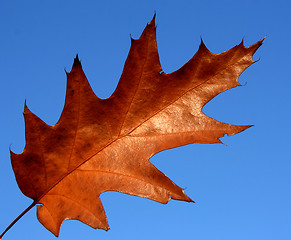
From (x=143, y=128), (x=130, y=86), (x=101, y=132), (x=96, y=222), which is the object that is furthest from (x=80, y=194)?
(x=130, y=86)

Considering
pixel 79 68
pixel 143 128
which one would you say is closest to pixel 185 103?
pixel 143 128

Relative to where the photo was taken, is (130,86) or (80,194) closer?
(80,194)

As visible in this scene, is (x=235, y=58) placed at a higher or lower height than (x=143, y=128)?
higher

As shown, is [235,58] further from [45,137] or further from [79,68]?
[45,137]

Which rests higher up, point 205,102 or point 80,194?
point 205,102

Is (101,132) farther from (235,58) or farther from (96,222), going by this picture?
(235,58)

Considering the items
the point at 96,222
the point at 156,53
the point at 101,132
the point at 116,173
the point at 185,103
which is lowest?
the point at 96,222
